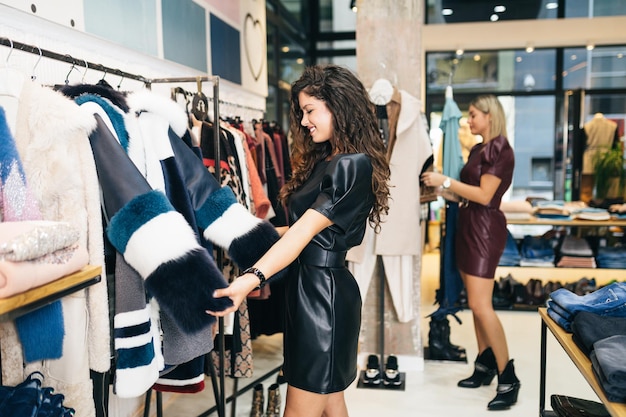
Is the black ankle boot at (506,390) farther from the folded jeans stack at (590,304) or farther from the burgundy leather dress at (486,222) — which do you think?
the folded jeans stack at (590,304)

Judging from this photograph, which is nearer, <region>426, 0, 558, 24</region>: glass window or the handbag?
the handbag

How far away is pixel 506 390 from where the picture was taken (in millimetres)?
3236

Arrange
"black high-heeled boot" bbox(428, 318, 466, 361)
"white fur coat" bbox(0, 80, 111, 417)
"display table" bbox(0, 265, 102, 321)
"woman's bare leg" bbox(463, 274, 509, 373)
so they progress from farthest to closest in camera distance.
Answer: "black high-heeled boot" bbox(428, 318, 466, 361)
"woman's bare leg" bbox(463, 274, 509, 373)
"white fur coat" bbox(0, 80, 111, 417)
"display table" bbox(0, 265, 102, 321)

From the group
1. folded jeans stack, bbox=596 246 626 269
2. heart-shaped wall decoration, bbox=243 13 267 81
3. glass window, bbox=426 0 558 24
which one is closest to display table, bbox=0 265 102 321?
heart-shaped wall decoration, bbox=243 13 267 81

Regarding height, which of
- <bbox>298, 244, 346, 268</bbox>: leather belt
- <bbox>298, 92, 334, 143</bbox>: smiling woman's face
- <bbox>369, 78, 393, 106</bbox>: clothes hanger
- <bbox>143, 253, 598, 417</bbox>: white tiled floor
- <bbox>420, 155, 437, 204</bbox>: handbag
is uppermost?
<bbox>369, 78, 393, 106</bbox>: clothes hanger

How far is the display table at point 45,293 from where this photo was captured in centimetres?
105

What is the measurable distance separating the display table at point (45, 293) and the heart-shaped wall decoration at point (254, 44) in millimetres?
3648

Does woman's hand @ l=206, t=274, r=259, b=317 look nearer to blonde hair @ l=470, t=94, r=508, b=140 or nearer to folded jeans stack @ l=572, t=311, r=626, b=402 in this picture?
folded jeans stack @ l=572, t=311, r=626, b=402

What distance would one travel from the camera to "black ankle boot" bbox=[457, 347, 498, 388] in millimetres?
3543

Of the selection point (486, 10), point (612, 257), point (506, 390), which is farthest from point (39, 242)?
point (486, 10)

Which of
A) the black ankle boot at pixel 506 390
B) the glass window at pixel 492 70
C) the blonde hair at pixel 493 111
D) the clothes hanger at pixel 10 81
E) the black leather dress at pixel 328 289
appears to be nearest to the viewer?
the clothes hanger at pixel 10 81

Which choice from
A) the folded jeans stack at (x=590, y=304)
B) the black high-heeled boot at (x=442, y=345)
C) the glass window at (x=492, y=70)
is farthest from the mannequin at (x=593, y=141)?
the folded jeans stack at (x=590, y=304)

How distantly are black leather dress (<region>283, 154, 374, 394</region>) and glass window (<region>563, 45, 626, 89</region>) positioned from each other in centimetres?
642

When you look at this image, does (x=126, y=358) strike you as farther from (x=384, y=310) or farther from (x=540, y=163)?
(x=540, y=163)
